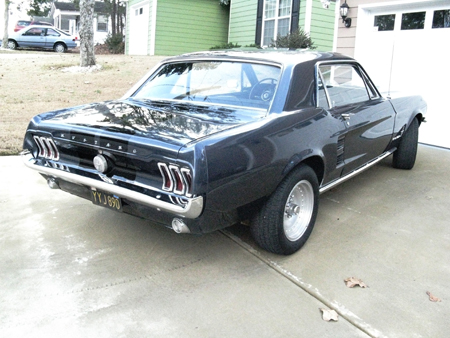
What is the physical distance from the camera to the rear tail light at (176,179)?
2.77 m

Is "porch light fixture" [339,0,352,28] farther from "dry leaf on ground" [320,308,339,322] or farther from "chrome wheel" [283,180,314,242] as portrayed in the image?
"dry leaf on ground" [320,308,339,322]

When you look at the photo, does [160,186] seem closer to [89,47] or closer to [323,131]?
[323,131]

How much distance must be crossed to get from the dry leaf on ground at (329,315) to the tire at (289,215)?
2.20 ft

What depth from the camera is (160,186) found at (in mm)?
2930

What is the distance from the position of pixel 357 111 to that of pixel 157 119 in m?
2.08

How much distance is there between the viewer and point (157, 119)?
3.39 meters

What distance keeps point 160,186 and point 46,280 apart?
3.55ft

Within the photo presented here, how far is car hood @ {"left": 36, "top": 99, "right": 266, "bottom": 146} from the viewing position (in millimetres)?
3033

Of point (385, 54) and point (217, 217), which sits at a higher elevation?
point (385, 54)

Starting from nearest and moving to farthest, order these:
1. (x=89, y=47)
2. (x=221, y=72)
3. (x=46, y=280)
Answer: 1. (x=46, y=280)
2. (x=221, y=72)
3. (x=89, y=47)

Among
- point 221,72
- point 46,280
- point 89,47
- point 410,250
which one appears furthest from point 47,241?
point 89,47

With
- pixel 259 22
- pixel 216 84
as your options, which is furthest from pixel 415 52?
pixel 259 22

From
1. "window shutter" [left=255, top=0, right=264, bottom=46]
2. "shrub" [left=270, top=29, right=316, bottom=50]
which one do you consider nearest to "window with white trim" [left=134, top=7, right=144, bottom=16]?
"window shutter" [left=255, top=0, right=264, bottom=46]

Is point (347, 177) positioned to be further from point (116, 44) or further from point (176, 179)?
point (116, 44)
